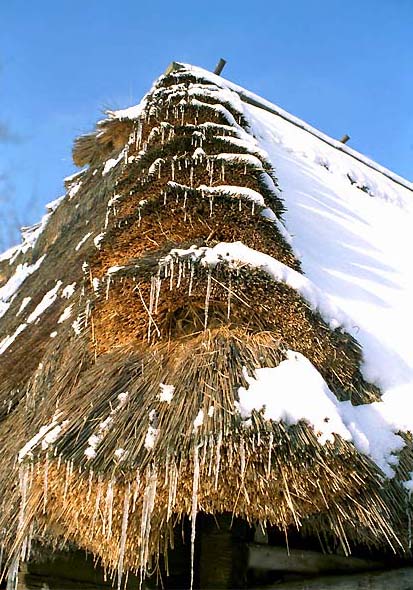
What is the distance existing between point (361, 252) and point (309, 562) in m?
1.89

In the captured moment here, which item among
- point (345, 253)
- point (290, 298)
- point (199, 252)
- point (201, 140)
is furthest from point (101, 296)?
point (345, 253)

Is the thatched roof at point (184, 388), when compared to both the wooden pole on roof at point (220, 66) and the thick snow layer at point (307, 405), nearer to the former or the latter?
the thick snow layer at point (307, 405)

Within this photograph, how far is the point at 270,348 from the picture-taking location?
2.37 meters

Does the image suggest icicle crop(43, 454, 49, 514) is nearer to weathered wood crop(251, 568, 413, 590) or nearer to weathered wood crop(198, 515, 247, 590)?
weathered wood crop(198, 515, 247, 590)

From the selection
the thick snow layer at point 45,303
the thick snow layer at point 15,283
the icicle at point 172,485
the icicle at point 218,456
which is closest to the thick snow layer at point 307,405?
the icicle at point 218,456

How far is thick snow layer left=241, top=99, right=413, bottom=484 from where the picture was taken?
266 centimetres

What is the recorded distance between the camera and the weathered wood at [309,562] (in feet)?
9.79

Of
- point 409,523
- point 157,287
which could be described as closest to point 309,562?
point 409,523

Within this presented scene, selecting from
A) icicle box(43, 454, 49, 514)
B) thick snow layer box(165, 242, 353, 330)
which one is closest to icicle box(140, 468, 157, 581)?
icicle box(43, 454, 49, 514)

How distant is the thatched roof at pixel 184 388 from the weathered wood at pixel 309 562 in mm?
259

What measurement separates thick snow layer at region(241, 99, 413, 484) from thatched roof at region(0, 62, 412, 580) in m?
0.11

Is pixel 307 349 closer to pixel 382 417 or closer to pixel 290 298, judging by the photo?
pixel 290 298

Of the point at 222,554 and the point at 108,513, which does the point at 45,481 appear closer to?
the point at 108,513

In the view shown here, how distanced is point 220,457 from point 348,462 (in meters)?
0.39
